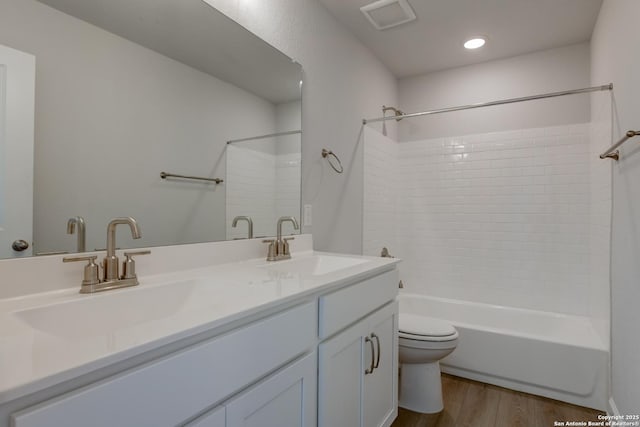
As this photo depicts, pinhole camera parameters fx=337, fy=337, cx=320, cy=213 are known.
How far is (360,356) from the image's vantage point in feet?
4.37

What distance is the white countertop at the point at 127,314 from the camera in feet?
1.64

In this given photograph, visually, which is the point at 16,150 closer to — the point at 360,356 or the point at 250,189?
the point at 250,189

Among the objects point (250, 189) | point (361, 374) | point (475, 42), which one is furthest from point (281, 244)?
point (475, 42)

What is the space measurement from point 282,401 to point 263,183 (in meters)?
1.06

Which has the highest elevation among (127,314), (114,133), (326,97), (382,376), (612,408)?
(326,97)

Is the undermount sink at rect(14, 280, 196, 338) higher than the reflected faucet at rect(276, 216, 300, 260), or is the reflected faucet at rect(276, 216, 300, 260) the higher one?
the reflected faucet at rect(276, 216, 300, 260)

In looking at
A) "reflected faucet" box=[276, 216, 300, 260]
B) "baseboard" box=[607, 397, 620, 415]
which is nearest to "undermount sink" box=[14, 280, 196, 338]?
"reflected faucet" box=[276, 216, 300, 260]

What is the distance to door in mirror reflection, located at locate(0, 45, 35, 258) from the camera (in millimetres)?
867

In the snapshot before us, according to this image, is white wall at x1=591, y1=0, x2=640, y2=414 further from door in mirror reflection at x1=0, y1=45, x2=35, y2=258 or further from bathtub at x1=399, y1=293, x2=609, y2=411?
door in mirror reflection at x1=0, y1=45, x2=35, y2=258

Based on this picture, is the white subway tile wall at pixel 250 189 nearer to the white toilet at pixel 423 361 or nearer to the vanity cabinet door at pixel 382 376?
the vanity cabinet door at pixel 382 376

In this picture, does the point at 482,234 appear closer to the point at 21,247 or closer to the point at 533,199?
the point at 533,199

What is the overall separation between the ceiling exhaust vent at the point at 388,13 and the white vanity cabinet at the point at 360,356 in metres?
1.62

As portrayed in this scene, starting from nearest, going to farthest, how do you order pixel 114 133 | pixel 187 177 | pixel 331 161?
pixel 114 133 < pixel 187 177 < pixel 331 161

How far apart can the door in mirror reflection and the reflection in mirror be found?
701 millimetres
